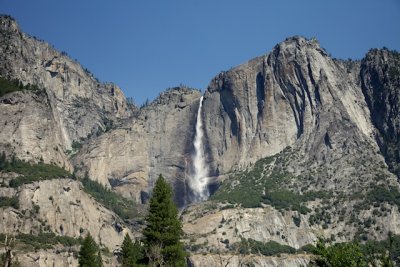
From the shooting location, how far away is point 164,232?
240 ft

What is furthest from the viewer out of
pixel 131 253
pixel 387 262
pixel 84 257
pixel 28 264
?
pixel 28 264

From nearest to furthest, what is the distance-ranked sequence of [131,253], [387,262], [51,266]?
[387,262], [131,253], [51,266]

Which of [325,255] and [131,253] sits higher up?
[131,253]

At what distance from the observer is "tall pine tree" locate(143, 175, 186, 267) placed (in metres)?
72.2

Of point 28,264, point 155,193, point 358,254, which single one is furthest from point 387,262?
point 28,264

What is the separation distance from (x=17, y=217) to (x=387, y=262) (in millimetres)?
155858

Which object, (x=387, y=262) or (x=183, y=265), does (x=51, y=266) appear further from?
(x=387, y=262)

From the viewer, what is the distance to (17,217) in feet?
651

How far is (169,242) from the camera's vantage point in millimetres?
73250

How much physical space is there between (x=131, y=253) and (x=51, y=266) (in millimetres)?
85659

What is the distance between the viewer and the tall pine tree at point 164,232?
237 ft

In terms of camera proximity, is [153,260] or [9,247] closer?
[9,247]

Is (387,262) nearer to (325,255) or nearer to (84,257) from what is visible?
(325,255)

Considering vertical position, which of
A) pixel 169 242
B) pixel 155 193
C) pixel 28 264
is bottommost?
pixel 169 242
